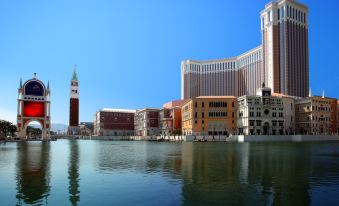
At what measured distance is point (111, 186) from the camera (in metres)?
23.6

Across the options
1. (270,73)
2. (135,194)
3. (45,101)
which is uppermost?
(270,73)

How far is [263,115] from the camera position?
13712 centimetres

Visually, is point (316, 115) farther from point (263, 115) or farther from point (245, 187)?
point (245, 187)

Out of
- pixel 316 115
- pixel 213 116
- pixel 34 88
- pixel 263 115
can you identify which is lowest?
pixel 213 116

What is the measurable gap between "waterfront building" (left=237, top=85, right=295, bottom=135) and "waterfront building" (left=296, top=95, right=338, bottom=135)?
246 inches

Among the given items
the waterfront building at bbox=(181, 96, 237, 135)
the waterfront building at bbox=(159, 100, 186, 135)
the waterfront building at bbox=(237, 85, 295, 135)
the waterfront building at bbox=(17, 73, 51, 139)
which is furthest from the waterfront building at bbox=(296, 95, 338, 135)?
the waterfront building at bbox=(17, 73, 51, 139)

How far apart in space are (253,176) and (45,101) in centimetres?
15137

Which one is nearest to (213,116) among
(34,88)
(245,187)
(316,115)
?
(316,115)

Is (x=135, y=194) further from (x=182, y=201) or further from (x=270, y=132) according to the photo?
(x=270, y=132)

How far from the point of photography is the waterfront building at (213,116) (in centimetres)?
14250

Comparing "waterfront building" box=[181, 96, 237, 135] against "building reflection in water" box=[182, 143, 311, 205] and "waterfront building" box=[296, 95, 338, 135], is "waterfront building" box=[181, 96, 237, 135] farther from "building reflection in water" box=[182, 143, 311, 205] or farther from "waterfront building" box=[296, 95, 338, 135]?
"building reflection in water" box=[182, 143, 311, 205]

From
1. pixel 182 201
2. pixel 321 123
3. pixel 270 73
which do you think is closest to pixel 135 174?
pixel 182 201

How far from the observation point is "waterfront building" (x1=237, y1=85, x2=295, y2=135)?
135 m

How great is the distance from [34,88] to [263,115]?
102206 mm
